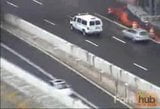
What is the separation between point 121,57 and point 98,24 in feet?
22.4

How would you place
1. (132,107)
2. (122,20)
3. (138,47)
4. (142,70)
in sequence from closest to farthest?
(132,107) < (142,70) < (138,47) < (122,20)

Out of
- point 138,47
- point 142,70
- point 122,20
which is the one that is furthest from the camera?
point 122,20

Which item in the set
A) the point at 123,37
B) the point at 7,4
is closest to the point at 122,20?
the point at 123,37

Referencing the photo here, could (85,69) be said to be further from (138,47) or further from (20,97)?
(20,97)

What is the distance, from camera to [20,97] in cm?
3503

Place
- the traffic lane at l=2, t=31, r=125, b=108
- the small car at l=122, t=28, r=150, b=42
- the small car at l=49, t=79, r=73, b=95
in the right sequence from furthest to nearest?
1. the small car at l=122, t=28, r=150, b=42
2. the traffic lane at l=2, t=31, r=125, b=108
3. the small car at l=49, t=79, r=73, b=95

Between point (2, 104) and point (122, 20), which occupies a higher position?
point (2, 104)

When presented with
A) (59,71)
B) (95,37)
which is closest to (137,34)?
(95,37)

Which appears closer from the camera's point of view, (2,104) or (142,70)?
(2,104)

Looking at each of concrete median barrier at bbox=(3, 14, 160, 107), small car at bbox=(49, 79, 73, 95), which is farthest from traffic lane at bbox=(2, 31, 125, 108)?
small car at bbox=(49, 79, 73, 95)

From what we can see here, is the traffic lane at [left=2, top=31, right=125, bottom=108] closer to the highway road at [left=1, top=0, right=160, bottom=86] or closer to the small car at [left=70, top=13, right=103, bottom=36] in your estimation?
the highway road at [left=1, top=0, right=160, bottom=86]

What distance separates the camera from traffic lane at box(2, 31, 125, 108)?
150 ft

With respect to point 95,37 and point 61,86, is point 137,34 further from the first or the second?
point 61,86

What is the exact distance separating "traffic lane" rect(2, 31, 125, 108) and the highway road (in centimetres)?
420
